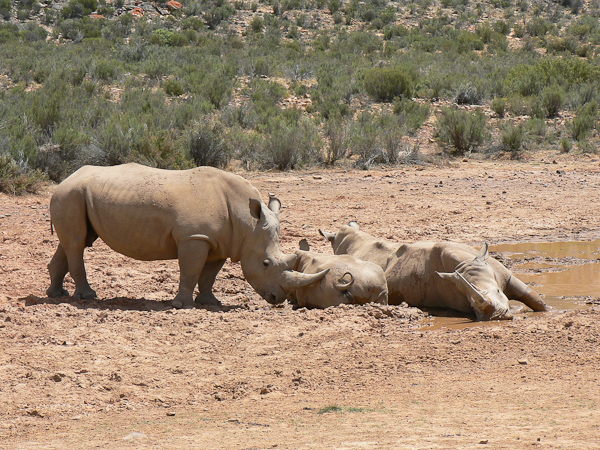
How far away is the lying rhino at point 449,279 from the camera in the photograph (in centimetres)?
721

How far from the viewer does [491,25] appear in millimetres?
44156

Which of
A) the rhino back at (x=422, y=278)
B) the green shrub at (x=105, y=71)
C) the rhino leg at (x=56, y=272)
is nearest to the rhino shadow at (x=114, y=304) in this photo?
the rhino leg at (x=56, y=272)

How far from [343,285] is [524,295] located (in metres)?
1.79

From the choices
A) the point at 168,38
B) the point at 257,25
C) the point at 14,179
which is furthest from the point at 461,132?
the point at 257,25

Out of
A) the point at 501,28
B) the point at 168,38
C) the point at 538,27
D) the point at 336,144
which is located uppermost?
the point at 538,27

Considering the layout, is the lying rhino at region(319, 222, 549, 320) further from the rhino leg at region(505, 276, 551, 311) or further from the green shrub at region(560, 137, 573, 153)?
the green shrub at region(560, 137, 573, 153)

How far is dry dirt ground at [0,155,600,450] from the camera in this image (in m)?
4.33

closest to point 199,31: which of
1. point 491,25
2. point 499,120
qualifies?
point 491,25

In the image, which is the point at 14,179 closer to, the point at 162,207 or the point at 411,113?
the point at 162,207

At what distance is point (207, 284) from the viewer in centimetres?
826

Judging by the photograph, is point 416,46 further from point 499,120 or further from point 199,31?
point 499,120

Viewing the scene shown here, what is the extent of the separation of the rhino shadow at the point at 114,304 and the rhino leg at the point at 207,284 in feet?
0.47

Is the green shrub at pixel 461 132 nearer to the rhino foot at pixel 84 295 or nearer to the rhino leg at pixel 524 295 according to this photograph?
the rhino leg at pixel 524 295

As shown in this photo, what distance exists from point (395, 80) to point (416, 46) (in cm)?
1321
